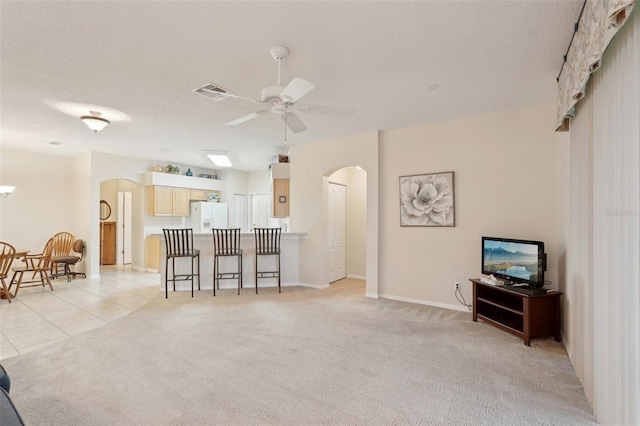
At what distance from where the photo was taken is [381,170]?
16.6 feet

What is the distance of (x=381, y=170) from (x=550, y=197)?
230 cm

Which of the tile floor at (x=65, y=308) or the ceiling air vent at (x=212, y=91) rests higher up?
the ceiling air vent at (x=212, y=91)

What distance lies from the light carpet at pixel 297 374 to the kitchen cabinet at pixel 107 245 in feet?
19.5

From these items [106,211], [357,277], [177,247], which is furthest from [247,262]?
[106,211]

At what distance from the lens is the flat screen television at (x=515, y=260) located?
3.31 metres

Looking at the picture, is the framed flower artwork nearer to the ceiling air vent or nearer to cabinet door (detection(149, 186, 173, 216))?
the ceiling air vent

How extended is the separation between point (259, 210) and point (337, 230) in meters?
3.87

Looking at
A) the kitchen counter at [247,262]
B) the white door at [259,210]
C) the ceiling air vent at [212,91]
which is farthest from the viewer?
the white door at [259,210]

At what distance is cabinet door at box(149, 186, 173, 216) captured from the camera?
7.27 m

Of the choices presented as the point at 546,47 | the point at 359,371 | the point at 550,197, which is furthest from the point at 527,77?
the point at 359,371

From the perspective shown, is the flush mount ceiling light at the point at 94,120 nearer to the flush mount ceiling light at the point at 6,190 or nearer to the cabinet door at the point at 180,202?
the flush mount ceiling light at the point at 6,190

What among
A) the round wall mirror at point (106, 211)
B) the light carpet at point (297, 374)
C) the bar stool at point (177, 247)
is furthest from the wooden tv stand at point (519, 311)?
the round wall mirror at point (106, 211)

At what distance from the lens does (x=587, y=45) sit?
1948 millimetres

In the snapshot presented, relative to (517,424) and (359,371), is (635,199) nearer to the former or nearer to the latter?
(517,424)
